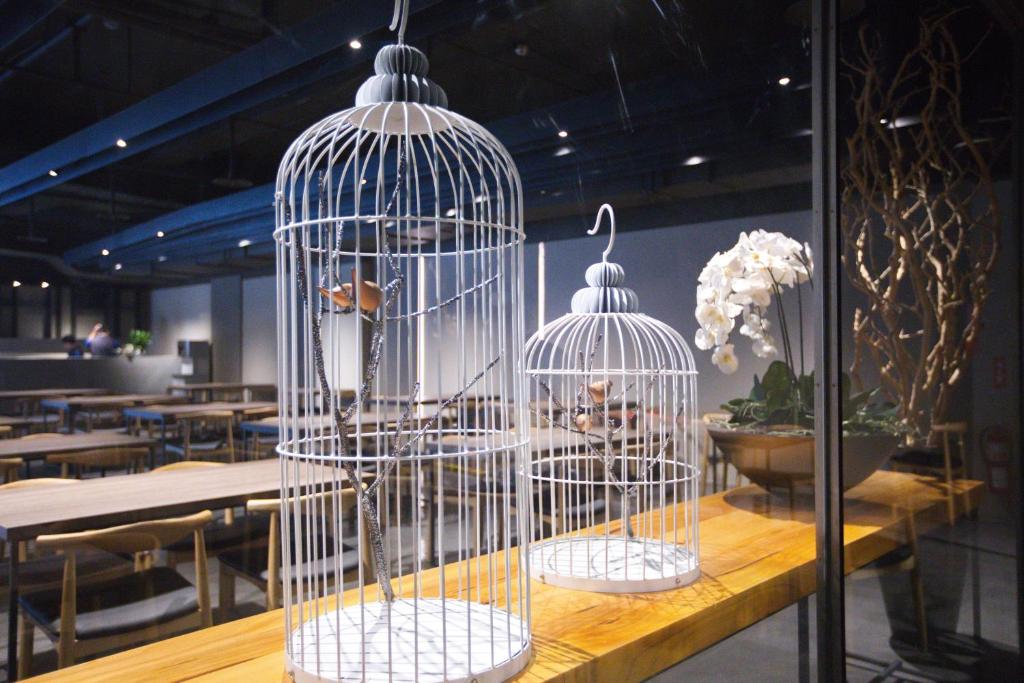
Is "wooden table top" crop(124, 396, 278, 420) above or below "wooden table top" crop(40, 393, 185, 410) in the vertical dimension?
below

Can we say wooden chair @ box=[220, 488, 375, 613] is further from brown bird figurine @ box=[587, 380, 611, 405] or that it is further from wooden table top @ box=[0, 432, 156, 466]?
brown bird figurine @ box=[587, 380, 611, 405]

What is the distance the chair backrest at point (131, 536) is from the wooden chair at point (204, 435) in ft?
0.95

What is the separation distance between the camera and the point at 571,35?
2.10 meters

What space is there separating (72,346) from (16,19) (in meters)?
0.80

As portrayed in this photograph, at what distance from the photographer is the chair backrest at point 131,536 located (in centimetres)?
165

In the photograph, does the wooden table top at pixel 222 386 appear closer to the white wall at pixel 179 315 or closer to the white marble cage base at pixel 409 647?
the white wall at pixel 179 315

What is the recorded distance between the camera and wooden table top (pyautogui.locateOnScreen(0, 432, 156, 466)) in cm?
167

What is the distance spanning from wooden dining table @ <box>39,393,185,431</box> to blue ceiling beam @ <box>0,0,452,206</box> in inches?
21.9

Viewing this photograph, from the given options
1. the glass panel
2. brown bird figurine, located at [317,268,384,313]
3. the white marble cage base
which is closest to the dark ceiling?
the glass panel

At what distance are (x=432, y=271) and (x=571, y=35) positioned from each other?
927 mm

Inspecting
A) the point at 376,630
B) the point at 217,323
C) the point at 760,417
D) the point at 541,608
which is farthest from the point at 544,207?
the point at 376,630

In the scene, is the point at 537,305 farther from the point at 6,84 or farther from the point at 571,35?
the point at 6,84

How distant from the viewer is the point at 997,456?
1879 mm

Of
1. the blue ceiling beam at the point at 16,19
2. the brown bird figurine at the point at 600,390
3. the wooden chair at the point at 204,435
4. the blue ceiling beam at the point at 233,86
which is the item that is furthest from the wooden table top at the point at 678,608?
the blue ceiling beam at the point at 16,19
